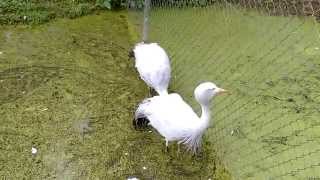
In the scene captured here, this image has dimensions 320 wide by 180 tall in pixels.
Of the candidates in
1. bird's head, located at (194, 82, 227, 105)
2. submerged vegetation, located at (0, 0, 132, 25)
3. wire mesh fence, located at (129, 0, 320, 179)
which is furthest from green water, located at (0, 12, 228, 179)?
bird's head, located at (194, 82, 227, 105)

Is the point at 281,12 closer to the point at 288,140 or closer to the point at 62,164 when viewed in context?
the point at 288,140

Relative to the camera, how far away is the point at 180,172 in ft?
14.2

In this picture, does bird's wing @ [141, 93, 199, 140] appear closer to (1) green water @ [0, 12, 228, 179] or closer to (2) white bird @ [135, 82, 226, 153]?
(2) white bird @ [135, 82, 226, 153]

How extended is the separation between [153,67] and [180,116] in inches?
30.4

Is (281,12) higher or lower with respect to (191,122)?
higher

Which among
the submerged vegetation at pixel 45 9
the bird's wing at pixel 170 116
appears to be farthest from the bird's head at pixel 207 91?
the submerged vegetation at pixel 45 9

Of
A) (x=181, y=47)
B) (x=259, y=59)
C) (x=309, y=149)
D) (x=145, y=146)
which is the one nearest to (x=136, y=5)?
(x=181, y=47)

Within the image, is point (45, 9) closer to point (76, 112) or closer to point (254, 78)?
point (76, 112)

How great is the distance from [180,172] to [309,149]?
1.23m

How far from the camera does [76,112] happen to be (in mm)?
4824

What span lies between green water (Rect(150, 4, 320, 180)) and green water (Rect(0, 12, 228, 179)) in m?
0.34

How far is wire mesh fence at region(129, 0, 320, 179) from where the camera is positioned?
457 cm

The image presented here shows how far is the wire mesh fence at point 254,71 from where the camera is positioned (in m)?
4.57

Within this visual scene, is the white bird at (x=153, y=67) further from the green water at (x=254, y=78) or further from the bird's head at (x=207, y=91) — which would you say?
the bird's head at (x=207, y=91)
